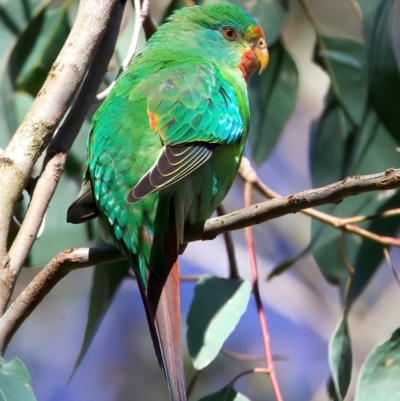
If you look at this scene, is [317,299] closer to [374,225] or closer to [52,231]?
[374,225]

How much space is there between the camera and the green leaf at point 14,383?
1.38 meters

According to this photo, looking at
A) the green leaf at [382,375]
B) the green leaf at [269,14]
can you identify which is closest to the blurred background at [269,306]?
the green leaf at [269,14]

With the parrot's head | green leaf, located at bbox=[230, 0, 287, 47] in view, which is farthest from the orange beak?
green leaf, located at bbox=[230, 0, 287, 47]

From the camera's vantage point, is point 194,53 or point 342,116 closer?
point 194,53

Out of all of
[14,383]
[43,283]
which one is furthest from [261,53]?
[14,383]

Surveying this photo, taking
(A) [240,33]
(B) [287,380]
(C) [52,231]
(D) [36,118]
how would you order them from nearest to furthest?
(D) [36,118] → (C) [52,231] → (A) [240,33] → (B) [287,380]

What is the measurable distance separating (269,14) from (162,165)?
1.51 m

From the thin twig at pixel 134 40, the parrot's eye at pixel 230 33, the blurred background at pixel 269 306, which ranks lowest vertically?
the blurred background at pixel 269 306

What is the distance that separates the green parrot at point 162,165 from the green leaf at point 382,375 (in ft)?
2.04

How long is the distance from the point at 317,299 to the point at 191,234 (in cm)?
398

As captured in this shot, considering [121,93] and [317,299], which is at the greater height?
[121,93]

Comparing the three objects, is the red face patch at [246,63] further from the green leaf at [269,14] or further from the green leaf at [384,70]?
the green leaf at [384,70]

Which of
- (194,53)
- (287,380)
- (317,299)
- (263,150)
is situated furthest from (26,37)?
(287,380)

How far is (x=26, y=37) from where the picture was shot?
9.52 feet
